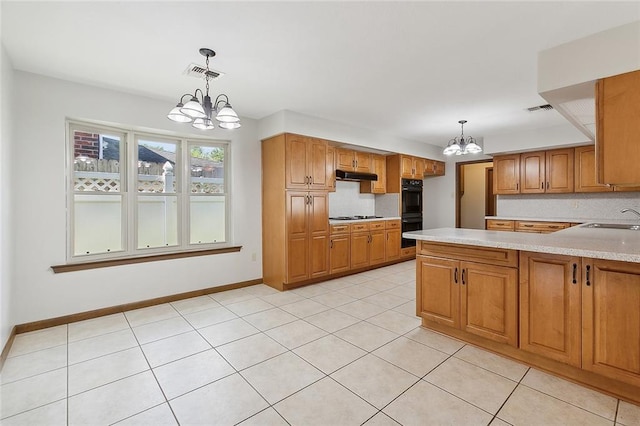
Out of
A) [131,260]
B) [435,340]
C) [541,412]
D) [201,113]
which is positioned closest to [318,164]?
[201,113]

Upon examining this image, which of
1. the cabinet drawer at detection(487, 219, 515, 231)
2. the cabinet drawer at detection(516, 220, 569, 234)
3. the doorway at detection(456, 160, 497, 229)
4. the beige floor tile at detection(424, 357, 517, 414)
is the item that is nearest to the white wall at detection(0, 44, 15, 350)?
the beige floor tile at detection(424, 357, 517, 414)

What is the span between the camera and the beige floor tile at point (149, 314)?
312cm

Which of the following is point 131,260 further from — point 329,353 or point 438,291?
point 438,291

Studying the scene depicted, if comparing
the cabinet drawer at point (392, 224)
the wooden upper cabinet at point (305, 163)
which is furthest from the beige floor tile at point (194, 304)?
the cabinet drawer at point (392, 224)

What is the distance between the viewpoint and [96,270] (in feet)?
10.6

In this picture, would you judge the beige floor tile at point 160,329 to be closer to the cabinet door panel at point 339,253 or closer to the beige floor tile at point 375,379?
the beige floor tile at point 375,379

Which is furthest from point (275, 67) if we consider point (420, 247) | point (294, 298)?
point (294, 298)

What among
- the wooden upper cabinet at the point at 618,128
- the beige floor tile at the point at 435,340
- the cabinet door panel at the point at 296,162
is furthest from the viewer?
the cabinet door panel at the point at 296,162

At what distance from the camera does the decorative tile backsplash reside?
187 inches

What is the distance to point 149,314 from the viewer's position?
3.32 m

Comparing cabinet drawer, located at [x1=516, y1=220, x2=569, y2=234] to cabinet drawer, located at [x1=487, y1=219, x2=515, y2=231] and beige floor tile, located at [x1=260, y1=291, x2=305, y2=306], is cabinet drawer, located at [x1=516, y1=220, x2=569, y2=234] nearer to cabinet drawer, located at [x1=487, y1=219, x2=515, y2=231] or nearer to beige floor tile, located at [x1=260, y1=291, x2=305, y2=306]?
cabinet drawer, located at [x1=487, y1=219, x2=515, y2=231]

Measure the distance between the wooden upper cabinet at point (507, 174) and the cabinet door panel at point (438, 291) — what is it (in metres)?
3.95

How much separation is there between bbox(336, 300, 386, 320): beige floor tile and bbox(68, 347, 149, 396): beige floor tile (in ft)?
6.49

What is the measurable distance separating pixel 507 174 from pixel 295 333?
16.9ft
